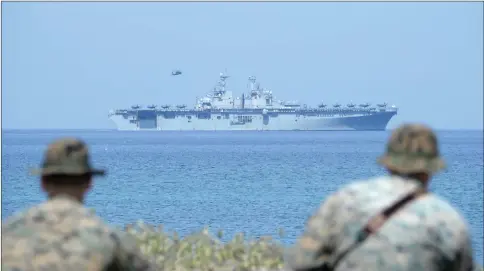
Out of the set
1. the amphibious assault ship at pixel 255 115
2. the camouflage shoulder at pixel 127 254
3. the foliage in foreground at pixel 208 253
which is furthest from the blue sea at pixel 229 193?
the amphibious assault ship at pixel 255 115

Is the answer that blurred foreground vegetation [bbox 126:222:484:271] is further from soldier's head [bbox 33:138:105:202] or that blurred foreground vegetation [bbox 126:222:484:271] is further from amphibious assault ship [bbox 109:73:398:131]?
amphibious assault ship [bbox 109:73:398:131]

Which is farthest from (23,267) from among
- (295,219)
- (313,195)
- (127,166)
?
(127,166)

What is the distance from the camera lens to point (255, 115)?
172m

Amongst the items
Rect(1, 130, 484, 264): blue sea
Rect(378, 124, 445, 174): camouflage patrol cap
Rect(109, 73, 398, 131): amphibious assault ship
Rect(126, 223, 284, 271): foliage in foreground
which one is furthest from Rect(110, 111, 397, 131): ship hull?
Rect(378, 124, 445, 174): camouflage patrol cap

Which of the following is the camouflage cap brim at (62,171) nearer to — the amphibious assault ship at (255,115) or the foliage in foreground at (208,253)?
the foliage in foreground at (208,253)

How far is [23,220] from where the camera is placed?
402 centimetres

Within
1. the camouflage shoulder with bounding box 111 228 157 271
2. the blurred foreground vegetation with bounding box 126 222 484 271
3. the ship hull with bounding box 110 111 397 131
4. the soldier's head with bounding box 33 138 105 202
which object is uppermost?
the soldier's head with bounding box 33 138 105 202

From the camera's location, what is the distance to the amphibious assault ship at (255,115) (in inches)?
6654

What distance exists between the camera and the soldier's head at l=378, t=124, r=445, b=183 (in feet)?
13.0

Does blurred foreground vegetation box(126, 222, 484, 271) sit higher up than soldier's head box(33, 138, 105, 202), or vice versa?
soldier's head box(33, 138, 105, 202)

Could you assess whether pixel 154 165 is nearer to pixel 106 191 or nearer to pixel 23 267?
pixel 106 191

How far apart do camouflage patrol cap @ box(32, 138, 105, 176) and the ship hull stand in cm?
16415

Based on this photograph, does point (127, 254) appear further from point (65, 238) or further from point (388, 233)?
point (388, 233)

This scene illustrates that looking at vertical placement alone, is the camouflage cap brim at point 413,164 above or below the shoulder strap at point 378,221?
above
